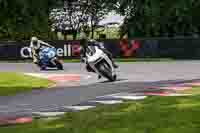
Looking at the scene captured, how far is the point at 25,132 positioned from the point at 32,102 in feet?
20.3

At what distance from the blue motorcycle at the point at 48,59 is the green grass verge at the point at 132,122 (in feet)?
68.5

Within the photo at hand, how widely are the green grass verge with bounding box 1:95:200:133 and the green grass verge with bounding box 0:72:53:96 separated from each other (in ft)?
27.5

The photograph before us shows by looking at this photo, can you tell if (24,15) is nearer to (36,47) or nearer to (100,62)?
(100,62)

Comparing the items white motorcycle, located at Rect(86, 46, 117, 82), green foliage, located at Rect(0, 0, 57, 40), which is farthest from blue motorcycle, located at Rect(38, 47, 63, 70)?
green foliage, located at Rect(0, 0, 57, 40)

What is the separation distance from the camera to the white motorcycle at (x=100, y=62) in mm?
21656

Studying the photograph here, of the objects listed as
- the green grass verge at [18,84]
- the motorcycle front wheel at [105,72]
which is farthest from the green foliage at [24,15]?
the motorcycle front wheel at [105,72]

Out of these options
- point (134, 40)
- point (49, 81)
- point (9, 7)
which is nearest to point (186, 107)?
point (9, 7)

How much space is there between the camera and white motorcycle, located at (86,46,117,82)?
21.7 metres

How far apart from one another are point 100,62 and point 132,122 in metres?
13.2

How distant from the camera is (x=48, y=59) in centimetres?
→ 3155

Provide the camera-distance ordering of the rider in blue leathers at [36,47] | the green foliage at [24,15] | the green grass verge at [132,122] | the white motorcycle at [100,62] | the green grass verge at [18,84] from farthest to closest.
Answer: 1. the rider in blue leathers at [36,47]
2. the white motorcycle at [100,62]
3. the green grass verge at [18,84]
4. the green foliage at [24,15]
5. the green grass verge at [132,122]

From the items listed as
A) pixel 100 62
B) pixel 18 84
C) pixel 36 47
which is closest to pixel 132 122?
pixel 100 62

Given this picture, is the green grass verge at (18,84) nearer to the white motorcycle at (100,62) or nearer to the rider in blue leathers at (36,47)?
the white motorcycle at (100,62)

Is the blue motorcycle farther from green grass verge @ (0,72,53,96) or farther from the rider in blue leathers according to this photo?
green grass verge @ (0,72,53,96)
